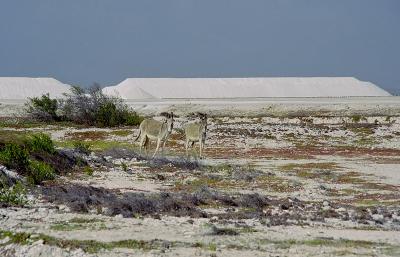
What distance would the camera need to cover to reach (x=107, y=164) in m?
28.7

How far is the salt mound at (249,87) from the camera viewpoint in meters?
134

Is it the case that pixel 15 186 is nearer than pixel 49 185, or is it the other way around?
pixel 15 186

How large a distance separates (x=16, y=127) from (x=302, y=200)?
114ft

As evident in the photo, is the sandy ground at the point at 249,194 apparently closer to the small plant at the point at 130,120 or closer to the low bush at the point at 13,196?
the low bush at the point at 13,196

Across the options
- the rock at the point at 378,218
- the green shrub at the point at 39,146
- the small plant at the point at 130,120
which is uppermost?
the green shrub at the point at 39,146

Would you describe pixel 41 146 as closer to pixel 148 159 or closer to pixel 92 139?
pixel 148 159

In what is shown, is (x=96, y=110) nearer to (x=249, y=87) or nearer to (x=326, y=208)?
(x=326, y=208)

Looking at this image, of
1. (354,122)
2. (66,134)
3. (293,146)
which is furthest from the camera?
(354,122)

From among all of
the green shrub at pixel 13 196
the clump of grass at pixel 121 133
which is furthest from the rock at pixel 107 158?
the clump of grass at pixel 121 133

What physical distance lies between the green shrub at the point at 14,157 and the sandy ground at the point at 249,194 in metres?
1.58

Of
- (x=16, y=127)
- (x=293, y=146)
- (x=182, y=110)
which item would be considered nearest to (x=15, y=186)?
(x=293, y=146)

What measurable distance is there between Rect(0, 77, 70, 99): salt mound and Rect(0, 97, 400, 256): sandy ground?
81.0 m

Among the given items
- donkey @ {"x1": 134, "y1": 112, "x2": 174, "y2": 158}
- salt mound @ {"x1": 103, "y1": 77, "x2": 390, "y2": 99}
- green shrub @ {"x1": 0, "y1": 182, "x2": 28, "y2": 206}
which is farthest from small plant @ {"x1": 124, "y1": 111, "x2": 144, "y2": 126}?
salt mound @ {"x1": 103, "y1": 77, "x2": 390, "y2": 99}

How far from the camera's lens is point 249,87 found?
14450 cm
